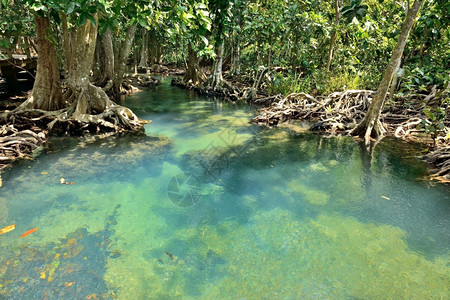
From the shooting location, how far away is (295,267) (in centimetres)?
285

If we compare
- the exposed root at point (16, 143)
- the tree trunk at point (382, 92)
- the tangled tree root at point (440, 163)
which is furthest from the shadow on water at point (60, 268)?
the tree trunk at point (382, 92)

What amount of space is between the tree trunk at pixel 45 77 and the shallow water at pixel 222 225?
2062 mm

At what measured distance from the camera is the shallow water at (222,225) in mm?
2625

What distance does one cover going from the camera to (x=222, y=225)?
3.50m

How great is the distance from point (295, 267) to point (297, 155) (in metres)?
3.27

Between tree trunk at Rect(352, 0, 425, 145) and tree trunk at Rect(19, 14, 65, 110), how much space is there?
7467 millimetres

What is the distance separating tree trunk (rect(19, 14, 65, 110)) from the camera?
6.99 m

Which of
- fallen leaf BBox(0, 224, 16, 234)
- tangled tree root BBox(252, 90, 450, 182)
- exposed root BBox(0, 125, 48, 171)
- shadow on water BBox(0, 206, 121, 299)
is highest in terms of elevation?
tangled tree root BBox(252, 90, 450, 182)

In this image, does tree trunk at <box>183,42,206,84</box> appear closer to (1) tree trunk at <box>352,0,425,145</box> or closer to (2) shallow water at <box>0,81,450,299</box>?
(2) shallow water at <box>0,81,450,299</box>

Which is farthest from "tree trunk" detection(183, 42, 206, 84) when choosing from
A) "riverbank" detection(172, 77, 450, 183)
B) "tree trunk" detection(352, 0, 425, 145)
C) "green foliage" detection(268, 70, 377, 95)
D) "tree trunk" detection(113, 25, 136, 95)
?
"tree trunk" detection(352, 0, 425, 145)

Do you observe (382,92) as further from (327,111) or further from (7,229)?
(7,229)

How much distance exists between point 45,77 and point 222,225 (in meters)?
6.41

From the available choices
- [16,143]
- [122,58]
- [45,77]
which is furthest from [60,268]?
[122,58]


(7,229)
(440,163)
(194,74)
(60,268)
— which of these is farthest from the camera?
(194,74)
